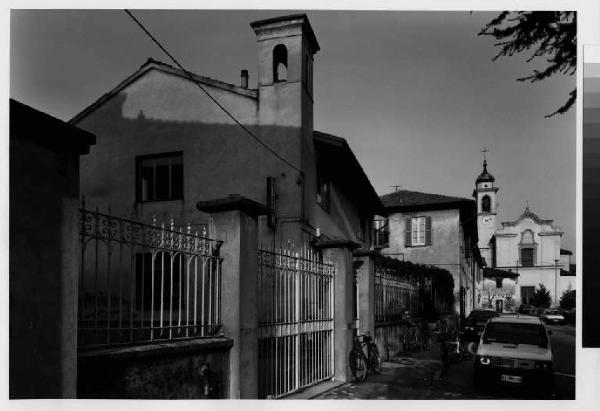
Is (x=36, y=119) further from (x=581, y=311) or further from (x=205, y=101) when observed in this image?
(x=205, y=101)

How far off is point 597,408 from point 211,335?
14.2 feet

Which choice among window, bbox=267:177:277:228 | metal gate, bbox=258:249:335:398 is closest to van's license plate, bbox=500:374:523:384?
metal gate, bbox=258:249:335:398

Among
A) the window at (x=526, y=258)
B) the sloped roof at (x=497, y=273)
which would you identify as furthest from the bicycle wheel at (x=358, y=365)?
the sloped roof at (x=497, y=273)

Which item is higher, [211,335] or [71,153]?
[71,153]

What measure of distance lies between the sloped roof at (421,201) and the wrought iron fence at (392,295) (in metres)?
12.7

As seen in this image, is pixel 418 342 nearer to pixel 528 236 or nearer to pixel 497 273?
pixel 528 236

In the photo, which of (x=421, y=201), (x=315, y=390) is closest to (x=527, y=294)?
(x=421, y=201)

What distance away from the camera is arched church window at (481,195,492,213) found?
5461cm

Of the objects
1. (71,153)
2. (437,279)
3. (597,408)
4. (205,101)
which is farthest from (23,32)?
(437,279)

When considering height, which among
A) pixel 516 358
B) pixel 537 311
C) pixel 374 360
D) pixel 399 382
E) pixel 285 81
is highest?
pixel 285 81

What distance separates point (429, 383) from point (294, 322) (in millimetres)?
2954

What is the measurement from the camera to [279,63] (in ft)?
41.7

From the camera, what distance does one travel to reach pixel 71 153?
14.1 feet

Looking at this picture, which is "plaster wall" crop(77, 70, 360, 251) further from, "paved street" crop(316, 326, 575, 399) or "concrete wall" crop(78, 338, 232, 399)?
"concrete wall" crop(78, 338, 232, 399)
